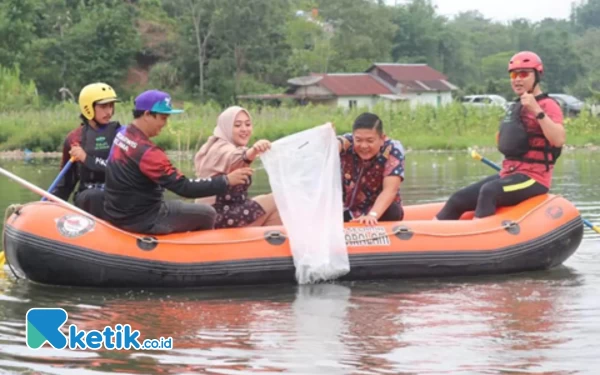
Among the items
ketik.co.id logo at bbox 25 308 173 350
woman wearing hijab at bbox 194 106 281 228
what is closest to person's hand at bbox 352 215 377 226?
woman wearing hijab at bbox 194 106 281 228

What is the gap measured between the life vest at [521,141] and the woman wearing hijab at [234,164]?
1737 mm

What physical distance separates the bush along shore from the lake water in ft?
58.7

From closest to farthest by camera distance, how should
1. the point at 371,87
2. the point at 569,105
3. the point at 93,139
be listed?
the point at 93,139, the point at 569,105, the point at 371,87

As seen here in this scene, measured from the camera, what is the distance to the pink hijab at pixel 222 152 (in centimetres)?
712

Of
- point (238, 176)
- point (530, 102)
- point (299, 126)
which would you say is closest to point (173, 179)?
point (238, 176)

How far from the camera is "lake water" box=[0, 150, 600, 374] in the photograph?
196 inches

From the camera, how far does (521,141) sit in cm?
780

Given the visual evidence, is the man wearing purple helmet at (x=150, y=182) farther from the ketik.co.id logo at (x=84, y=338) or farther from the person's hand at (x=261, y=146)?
the ketik.co.id logo at (x=84, y=338)

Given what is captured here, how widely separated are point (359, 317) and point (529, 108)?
2320 millimetres

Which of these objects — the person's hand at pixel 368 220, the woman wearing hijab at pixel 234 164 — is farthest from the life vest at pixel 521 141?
the woman wearing hijab at pixel 234 164

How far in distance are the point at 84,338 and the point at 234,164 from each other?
1922mm

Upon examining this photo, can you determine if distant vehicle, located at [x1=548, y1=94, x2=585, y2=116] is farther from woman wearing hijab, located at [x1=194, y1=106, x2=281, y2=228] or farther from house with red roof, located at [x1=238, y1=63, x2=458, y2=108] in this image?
woman wearing hijab, located at [x1=194, y1=106, x2=281, y2=228]

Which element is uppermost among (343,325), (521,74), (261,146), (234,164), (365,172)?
(521,74)

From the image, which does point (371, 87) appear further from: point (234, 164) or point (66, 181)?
point (234, 164)
